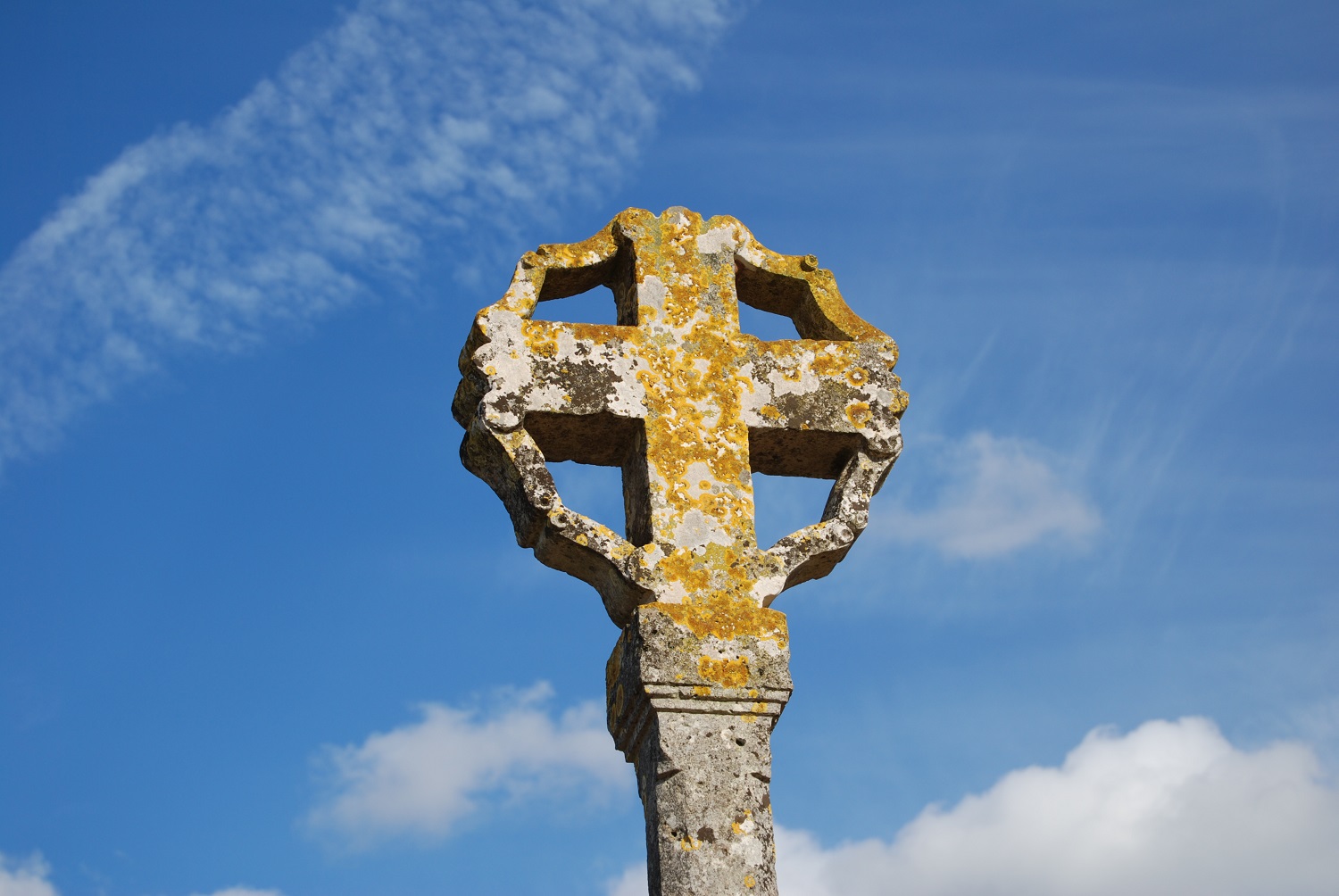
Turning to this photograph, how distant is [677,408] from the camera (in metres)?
6.42

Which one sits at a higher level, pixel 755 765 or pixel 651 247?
pixel 651 247

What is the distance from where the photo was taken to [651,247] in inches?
271

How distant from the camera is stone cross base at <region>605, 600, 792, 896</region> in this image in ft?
18.0

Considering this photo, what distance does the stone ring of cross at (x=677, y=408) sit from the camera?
6.06m

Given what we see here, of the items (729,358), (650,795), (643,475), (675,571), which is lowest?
(650,795)

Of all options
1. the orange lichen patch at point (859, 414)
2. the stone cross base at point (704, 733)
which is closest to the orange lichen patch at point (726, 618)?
the stone cross base at point (704, 733)

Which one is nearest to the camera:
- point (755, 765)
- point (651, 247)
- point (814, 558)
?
point (755, 765)

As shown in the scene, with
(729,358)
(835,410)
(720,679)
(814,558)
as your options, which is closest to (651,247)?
(729,358)

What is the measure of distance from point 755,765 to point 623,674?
0.65 metres

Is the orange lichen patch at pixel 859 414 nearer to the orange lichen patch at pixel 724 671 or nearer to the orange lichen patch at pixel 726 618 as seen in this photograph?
the orange lichen patch at pixel 726 618

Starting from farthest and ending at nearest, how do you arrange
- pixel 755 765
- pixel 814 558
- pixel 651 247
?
pixel 651 247 → pixel 814 558 → pixel 755 765

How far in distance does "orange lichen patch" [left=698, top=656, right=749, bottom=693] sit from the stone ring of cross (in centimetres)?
28

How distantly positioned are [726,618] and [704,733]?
476mm

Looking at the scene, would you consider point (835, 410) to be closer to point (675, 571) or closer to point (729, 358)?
point (729, 358)
